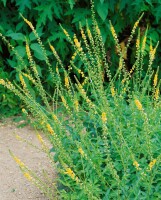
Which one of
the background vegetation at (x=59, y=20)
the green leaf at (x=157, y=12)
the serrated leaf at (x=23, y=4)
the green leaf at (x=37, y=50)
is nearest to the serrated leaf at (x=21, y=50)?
the background vegetation at (x=59, y=20)

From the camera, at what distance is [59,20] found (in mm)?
5371

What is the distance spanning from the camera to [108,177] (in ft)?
10.6

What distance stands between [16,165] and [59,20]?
71.1 inches

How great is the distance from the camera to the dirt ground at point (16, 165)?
154 inches

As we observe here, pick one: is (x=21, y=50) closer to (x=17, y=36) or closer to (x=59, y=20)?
(x=17, y=36)

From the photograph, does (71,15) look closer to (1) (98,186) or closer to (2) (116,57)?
(2) (116,57)

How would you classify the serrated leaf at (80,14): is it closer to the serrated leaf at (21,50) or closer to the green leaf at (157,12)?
the serrated leaf at (21,50)

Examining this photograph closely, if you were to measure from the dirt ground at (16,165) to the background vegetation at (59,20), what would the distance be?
418 mm

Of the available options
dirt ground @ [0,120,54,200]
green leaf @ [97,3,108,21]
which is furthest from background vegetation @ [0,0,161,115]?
dirt ground @ [0,120,54,200]

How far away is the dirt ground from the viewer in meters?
3.91

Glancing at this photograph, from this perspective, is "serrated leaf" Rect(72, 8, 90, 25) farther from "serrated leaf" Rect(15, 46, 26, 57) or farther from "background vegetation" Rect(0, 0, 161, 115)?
"serrated leaf" Rect(15, 46, 26, 57)

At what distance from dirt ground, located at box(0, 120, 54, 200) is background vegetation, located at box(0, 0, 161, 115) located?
0.42 meters

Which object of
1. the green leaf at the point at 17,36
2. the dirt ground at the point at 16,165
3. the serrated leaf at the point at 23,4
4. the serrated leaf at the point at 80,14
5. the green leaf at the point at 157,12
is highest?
the serrated leaf at the point at 23,4

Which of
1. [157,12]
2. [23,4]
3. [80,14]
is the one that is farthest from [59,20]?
[157,12]
